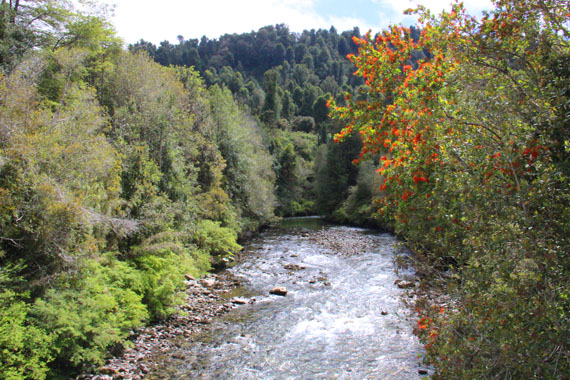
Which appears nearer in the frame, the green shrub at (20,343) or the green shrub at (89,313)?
the green shrub at (20,343)

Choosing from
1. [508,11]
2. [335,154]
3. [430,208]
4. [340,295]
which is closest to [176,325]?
[340,295]

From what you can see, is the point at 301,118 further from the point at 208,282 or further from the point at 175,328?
the point at 175,328

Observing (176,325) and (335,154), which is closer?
(176,325)

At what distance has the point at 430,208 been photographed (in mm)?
5598

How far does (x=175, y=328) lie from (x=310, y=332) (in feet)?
15.2

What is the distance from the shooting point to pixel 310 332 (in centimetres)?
1196

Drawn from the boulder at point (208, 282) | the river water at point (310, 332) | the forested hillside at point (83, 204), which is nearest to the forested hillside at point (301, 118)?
the river water at point (310, 332)

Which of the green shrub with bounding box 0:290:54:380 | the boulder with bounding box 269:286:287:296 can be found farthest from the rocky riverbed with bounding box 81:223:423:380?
the green shrub with bounding box 0:290:54:380

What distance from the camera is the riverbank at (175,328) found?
941cm

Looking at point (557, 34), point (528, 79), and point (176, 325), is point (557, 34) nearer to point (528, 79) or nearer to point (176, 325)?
point (528, 79)

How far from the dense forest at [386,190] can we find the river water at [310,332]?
1.76m

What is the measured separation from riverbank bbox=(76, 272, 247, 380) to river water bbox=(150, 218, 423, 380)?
455mm

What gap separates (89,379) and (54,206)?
446 centimetres

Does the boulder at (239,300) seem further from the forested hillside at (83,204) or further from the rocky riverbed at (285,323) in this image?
the forested hillside at (83,204)
